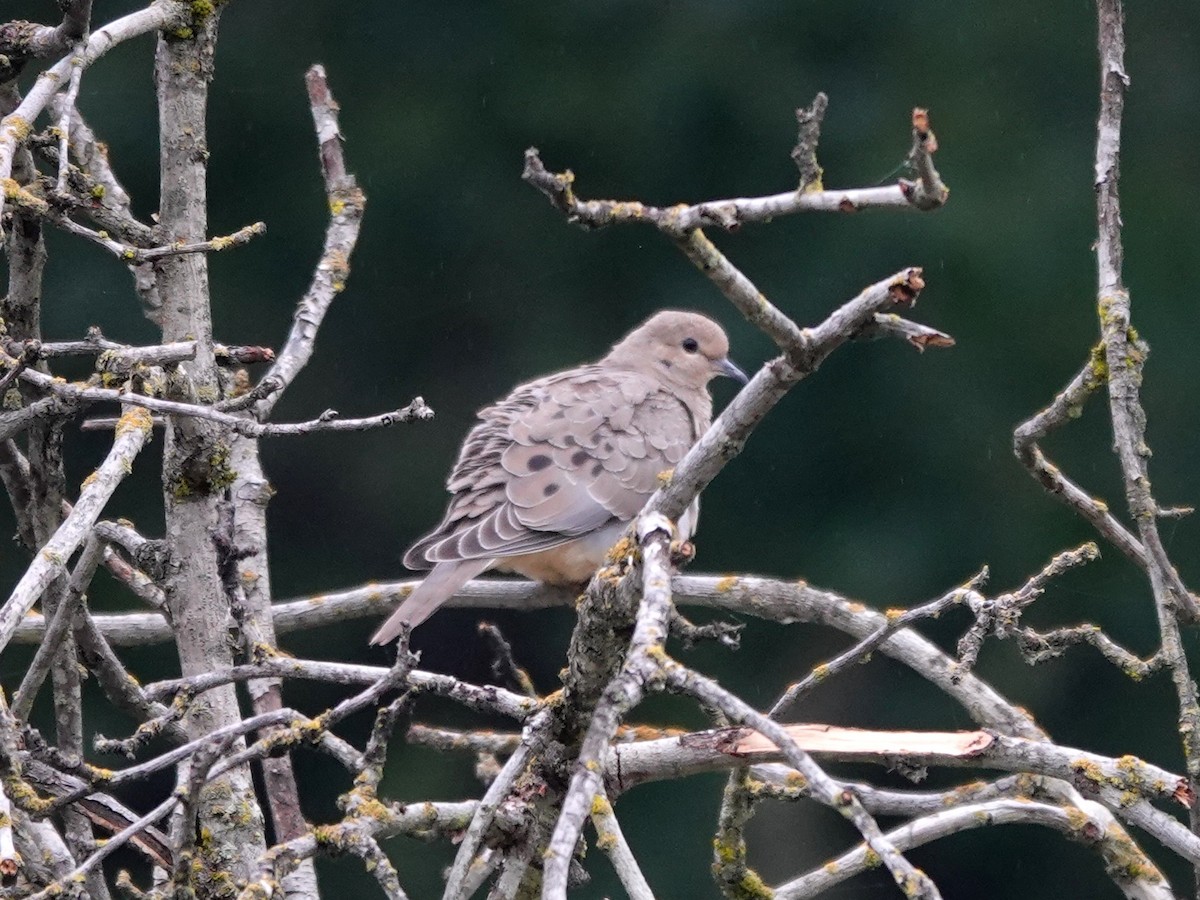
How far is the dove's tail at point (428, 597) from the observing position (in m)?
3.07

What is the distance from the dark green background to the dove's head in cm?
264

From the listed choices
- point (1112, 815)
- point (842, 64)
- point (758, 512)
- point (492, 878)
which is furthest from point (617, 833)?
point (842, 64)

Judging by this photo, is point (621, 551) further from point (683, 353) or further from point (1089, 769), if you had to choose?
point (683, 353)

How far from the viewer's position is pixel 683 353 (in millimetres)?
4594

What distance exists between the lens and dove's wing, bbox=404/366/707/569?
3.64m

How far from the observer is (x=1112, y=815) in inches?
81.5

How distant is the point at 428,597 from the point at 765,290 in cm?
466

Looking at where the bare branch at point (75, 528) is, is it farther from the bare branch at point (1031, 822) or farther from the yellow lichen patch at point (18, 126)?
the bare branch at point (1031, 822)

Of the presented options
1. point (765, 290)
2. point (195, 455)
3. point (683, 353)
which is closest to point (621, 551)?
point (195, 455)

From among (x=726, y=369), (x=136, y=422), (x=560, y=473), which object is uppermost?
(x=726, y=369)

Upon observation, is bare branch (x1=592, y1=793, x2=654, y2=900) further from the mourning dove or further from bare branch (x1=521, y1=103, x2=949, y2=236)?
the mourning dove

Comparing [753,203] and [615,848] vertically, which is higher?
[753,203]

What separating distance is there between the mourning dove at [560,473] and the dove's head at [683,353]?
2.6 inches

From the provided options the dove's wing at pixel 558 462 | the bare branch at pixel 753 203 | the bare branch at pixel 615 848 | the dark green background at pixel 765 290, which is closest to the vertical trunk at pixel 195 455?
the bare branch at pixel 615 848
